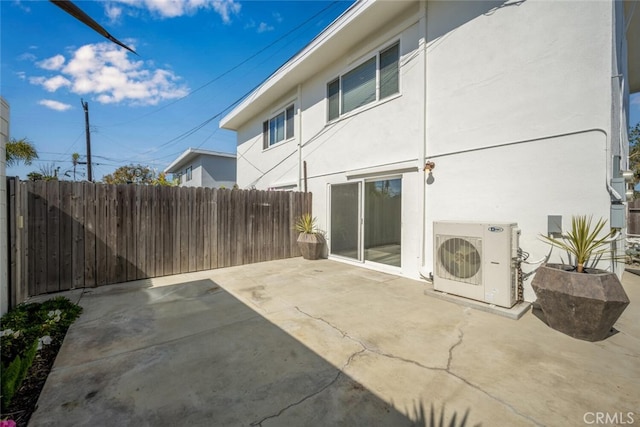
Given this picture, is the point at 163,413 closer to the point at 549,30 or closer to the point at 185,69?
the point at 549,30

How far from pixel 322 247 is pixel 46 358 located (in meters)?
5.48

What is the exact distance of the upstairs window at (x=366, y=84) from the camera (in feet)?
18.0

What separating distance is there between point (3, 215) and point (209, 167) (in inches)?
518

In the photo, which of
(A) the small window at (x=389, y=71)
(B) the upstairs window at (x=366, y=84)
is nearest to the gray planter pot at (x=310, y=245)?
(B) the upstairs window at (x=366, y=84)

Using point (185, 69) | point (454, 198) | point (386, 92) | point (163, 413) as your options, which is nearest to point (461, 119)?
point (454, 198)

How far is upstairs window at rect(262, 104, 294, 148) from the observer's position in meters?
8.75

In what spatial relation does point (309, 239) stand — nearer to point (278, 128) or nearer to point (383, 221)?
point (383, 221)

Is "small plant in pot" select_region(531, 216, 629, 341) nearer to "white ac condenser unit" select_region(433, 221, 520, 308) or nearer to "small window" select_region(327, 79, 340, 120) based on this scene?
"white ac condenser unit" select_region(433, 221, 520, 308)

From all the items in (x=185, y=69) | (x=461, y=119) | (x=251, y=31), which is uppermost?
(x=251, y=31)

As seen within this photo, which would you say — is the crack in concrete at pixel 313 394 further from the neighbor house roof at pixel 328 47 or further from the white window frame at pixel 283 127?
the white window frame at pixel 283 127

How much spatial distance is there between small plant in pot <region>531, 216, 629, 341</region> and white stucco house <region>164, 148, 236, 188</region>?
15.7 meters

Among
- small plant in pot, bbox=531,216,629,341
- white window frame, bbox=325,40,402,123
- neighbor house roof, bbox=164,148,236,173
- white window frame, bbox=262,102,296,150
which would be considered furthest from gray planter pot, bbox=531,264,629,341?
neighbor house roof, bbox=164,148,236,173

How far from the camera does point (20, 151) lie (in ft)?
31.7

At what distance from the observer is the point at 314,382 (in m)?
2.01
